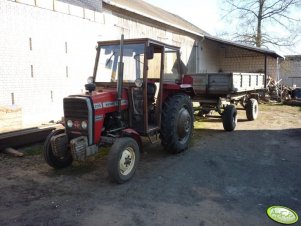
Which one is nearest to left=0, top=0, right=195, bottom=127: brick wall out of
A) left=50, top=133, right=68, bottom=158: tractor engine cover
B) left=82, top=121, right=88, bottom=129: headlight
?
left=50, top=133, right=68, bottom=158: tractor engine cover

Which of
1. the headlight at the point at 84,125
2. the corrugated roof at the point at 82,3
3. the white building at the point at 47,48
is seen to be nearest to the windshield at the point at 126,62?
the headlight at the point at 84,125

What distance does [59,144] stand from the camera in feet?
15.6

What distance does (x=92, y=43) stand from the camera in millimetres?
9969

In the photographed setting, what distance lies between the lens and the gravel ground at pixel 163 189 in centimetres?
358

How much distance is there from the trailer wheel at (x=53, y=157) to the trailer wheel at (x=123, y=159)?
105cm

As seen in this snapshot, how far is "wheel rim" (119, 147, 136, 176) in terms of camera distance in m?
4.55

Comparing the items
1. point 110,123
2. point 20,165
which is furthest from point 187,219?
point 20,165

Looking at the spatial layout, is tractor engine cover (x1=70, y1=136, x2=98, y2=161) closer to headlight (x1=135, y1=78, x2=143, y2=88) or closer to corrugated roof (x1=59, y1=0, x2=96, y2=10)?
headlight (x1=135, y1=78, x2=143, y2=88)

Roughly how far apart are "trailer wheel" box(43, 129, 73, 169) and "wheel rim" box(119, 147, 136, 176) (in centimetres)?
105

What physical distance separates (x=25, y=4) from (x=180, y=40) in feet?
31.0

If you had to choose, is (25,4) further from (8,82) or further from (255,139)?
(255,139)

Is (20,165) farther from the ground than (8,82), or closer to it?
closer to it

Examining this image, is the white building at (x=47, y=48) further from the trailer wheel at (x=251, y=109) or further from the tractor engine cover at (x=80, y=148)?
the trailer wheel at (x=251, y=109)

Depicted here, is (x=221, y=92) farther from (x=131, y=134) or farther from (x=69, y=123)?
(x=69, y=123)
